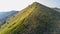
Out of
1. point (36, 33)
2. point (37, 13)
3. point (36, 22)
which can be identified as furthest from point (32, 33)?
point (37, 13)

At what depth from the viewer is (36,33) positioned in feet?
261

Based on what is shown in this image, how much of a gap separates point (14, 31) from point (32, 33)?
9647mm

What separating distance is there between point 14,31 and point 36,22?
459 inches

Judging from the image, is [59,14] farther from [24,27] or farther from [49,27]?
[24,27]

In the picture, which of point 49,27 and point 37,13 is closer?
point 49,27

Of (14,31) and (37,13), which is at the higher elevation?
(37,13)

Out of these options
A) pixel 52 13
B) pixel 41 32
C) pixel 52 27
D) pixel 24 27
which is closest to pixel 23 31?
pixel 24 27

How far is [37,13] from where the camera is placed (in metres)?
94.2

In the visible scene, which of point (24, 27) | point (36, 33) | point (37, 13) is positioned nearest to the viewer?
point (36, 33)

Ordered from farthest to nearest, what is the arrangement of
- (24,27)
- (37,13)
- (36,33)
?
(37,13) < (24,27) < (36,33)

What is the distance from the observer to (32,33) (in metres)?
79.8

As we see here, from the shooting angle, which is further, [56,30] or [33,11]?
[33,11]

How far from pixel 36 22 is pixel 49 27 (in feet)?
22.9

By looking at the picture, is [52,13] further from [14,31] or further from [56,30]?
[14,31]
